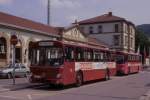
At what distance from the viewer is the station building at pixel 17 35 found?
4729 centimetres

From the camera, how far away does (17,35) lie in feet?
161

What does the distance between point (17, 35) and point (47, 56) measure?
26513 mm

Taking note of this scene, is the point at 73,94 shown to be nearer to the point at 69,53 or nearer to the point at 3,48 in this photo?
the point at 69,53

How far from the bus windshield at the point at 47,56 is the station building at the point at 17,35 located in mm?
21845

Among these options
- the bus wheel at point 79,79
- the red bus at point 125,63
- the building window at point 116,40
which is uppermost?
the building window at point 116,40

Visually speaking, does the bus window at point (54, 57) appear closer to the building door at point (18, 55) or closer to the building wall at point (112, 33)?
the building door at point (18, 55)

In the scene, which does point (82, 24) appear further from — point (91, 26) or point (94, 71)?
point (94, 71)

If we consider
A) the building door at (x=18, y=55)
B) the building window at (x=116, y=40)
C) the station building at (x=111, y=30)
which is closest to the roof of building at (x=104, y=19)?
the station building at (x=111, y=30)

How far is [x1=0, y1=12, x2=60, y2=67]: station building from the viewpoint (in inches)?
1862

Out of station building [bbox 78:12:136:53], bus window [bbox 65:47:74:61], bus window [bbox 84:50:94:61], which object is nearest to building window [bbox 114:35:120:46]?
station building [bbox 78:12:136:53]

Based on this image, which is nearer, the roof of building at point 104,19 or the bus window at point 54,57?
Answer: the bus window at point 54,57

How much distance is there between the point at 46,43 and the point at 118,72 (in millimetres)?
21139

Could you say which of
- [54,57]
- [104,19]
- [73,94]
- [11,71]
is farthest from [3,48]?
[104,19]

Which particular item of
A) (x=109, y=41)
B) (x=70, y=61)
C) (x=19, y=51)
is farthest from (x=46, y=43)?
(x=109, y=41)
